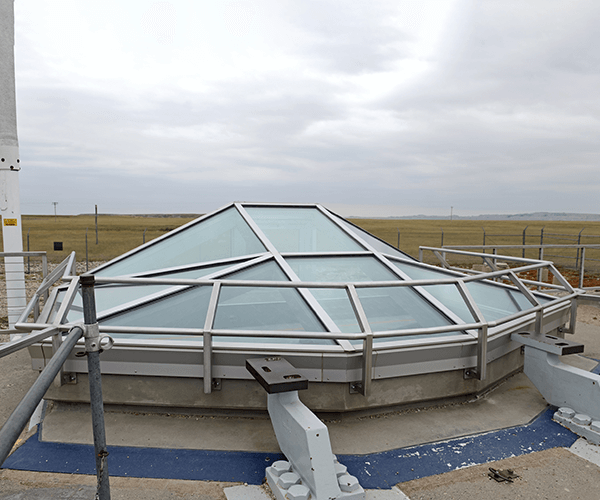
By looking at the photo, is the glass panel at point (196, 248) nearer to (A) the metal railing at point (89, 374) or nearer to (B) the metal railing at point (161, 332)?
(B) the metal railing at point (161, 332)

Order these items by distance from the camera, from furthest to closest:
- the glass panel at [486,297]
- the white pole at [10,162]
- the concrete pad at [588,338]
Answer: the concrete pad at [588,338] → the white pole at [10,162] → the glass panel at [486,297]

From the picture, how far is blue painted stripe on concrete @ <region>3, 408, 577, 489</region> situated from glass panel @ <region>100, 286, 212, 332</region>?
1.23m

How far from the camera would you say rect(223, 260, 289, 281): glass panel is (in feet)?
18.5

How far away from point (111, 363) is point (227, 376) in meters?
1.22

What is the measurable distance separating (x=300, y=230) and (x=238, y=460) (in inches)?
171

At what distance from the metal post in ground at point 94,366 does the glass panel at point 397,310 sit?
3.14m

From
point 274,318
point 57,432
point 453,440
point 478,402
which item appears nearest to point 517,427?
point 478,402

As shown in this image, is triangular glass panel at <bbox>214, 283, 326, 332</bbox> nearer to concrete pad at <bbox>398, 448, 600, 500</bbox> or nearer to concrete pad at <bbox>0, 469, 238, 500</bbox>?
concrete pad at <bbox>0, 469, 238, 500</bbox>

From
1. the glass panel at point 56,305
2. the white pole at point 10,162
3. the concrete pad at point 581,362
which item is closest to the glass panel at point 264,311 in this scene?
the glass panel at point 56,305

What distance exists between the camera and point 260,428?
14.1ft

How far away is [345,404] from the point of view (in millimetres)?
4328

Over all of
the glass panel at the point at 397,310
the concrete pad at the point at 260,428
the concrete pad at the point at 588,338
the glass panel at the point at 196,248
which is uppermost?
the glass panel at the point at 196,248

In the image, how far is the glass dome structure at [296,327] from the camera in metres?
4.23

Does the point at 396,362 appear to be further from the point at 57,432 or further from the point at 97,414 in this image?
the point at 57,432
